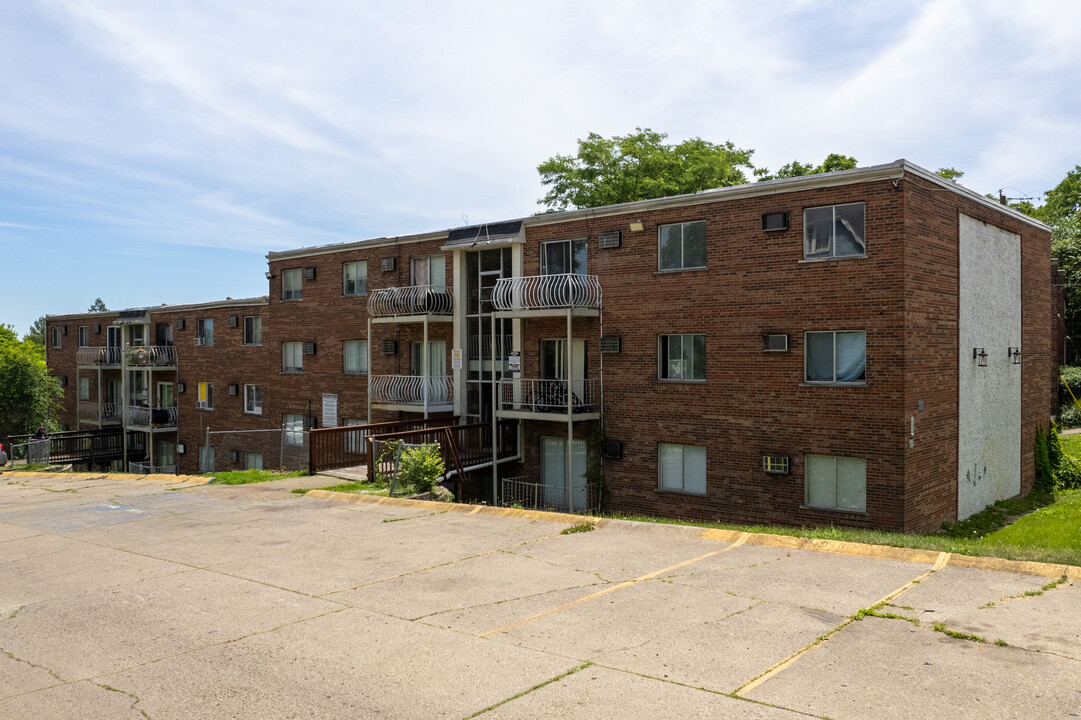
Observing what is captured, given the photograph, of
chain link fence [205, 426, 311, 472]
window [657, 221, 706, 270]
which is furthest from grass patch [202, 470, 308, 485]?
window [657, 221, 706, 270]

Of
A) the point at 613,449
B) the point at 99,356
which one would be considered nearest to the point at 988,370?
the point at 613,449

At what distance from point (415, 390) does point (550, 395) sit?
198 inches

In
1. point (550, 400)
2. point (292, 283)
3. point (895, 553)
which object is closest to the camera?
point (895, 553)

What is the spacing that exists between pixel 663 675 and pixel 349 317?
22.0 meters

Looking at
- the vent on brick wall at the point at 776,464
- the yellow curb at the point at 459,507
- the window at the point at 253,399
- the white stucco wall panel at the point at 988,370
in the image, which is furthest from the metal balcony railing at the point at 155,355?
the white stucco wall panel at the point at 988,370

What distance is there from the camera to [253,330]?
104ft

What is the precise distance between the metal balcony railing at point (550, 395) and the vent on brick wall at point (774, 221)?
18.7ft

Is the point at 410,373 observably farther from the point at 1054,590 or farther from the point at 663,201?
the point at 1054,590

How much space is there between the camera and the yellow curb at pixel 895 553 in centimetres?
865

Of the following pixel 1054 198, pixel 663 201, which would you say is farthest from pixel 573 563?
pixel 1054 198

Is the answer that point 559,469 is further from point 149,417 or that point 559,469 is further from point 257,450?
point 149,417

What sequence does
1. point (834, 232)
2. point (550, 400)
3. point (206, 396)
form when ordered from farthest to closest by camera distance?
point (206, 396) < point (550, 400) < point (834, 232)

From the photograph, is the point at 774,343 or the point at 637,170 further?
the point at 637,170

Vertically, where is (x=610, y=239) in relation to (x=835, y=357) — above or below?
above
